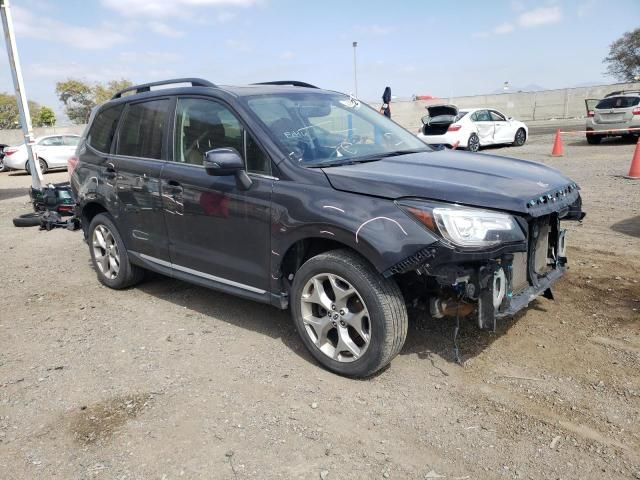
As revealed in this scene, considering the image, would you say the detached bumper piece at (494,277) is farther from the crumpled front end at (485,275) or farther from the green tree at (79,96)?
the green tree at (79,96)

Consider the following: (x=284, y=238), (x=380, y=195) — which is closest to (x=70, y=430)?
(x=284, y=238)

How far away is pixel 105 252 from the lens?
5531 mm

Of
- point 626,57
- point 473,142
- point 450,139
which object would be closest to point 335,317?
point 450,139

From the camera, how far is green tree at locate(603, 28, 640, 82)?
59.5 m

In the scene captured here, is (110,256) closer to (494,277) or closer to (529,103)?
(494,277)

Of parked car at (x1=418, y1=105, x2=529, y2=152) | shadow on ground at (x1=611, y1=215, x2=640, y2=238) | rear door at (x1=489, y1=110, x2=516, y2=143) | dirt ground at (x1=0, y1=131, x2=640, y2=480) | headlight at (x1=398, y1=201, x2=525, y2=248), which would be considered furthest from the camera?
rear door at (x1=489, y1=110, x2=516, y2=143)

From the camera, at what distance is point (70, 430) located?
3129 millimetres

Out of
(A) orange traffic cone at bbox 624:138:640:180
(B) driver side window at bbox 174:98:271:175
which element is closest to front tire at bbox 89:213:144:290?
(B) driver side window at bbox 174:98:271:175

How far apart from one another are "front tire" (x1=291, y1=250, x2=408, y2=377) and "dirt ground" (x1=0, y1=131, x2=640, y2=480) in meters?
0.17

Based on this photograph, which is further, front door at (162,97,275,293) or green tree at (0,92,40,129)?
green tree at (0,92,40,129)

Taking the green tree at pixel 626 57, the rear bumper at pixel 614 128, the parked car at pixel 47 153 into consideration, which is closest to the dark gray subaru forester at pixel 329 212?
the rear bumper at pixel 614 128

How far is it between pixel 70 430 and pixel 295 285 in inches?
63.3

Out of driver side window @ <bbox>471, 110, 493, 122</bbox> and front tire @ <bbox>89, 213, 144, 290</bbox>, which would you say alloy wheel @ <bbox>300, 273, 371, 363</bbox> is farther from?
driver side window @ <bbox>471, 110, 493, 122</bbox>

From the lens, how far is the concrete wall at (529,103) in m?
36.2
